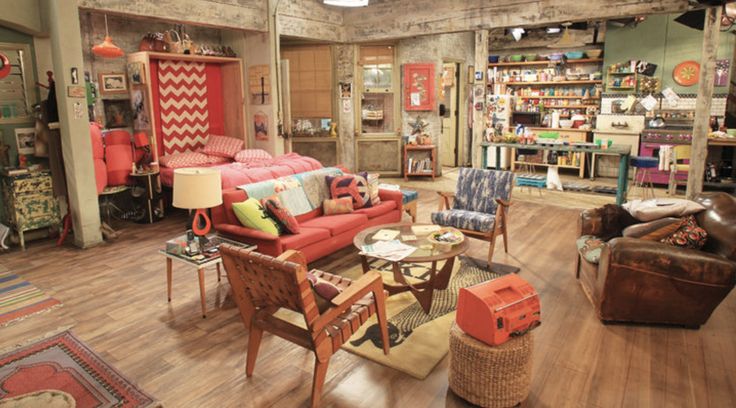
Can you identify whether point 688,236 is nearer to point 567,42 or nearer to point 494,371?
point 494,371

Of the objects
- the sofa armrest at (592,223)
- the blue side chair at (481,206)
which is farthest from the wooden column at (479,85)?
the sofa armrest at (592,223)

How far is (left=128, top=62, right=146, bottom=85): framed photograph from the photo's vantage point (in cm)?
707

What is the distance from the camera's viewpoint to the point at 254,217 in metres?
4.66

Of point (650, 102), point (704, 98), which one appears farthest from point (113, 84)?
point (650, 102)

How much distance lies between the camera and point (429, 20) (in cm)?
863

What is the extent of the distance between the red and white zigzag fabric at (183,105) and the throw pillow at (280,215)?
13.9 ft

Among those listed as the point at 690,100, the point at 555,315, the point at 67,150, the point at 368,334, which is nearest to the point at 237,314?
the point at 368,334

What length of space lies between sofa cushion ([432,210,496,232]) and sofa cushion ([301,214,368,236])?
2.74 ft

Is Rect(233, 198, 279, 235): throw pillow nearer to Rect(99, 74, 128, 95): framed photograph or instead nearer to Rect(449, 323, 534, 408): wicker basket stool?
Rect(449, 323, 534, 408): wicker basket stool

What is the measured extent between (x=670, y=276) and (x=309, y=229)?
10.2 feet

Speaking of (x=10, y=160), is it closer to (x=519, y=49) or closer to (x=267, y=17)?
(x=267, y=17)

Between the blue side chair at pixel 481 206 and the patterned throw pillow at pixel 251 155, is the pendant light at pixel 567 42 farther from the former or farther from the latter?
the patterned throw pillow at pixel 251 155

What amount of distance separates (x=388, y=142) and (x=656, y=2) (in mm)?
5230

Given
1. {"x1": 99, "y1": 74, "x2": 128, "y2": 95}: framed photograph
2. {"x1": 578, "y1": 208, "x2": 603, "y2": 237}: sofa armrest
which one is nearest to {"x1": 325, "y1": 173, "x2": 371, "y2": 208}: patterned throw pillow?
{"x1": 578, "y1": 208, "x2": 603, "y2": 237}: sofa armrest
